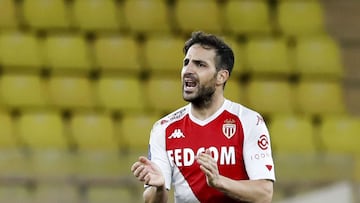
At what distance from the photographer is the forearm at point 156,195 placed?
4.58 meters

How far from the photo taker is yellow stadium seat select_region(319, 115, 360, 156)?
9156mm

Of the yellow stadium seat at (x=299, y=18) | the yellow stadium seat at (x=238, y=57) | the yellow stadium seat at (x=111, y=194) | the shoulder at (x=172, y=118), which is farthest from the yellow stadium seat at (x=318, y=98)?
the shoulder at (x=172, y=118)

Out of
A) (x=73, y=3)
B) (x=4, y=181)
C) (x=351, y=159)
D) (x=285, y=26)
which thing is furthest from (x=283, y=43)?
(x=4, y=181)

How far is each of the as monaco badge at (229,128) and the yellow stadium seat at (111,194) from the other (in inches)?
104

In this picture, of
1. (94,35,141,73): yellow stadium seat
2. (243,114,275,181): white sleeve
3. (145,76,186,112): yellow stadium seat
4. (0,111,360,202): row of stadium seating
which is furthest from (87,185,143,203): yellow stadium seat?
(243,114,275,181): white sleeve

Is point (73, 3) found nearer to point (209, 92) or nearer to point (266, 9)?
point (266, 9)

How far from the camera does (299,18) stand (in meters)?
10.4

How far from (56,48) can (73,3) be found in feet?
2.01

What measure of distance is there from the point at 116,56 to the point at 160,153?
489cm

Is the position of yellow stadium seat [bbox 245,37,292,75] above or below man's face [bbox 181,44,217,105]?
below

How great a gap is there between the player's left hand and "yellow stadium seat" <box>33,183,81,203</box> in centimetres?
302

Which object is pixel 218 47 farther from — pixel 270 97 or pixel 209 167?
pixel 270 97

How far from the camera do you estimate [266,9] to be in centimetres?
1032

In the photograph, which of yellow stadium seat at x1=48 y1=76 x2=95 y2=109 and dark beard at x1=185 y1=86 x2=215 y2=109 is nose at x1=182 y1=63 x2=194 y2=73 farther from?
yellow stadium seat at x1=48 y1=76 x2=95 y2=109
